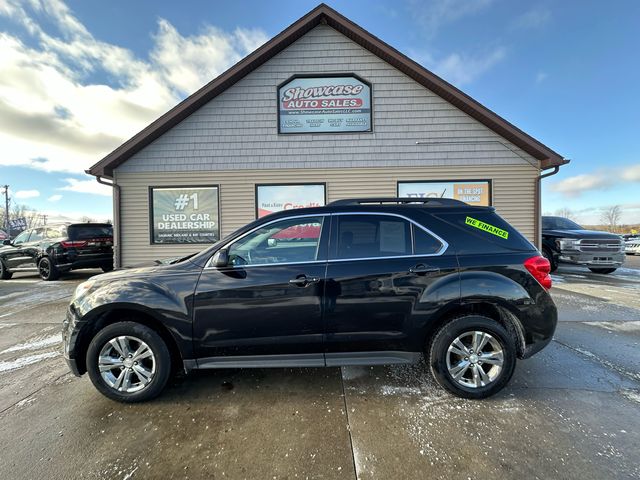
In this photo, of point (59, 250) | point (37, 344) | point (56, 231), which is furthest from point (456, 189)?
point (56, 231)

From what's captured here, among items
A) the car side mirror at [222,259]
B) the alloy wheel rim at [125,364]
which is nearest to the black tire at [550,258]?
the car side mirror at [222,259]

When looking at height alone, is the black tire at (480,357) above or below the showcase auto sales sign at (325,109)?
below

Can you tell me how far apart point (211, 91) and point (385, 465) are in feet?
30.1

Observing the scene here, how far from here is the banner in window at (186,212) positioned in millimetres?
8867

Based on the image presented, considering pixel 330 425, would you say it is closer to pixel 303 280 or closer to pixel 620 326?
pixel 303 280

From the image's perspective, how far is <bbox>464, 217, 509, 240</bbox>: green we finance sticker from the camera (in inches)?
117

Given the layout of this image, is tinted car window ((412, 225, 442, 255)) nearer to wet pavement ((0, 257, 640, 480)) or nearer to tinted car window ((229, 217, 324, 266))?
tinted car window ((229, 217, 324, 266))

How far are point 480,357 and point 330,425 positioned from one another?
1.43m

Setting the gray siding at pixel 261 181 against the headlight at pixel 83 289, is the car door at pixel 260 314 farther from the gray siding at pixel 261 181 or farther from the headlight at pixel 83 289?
the gray siding at pixel 261 181

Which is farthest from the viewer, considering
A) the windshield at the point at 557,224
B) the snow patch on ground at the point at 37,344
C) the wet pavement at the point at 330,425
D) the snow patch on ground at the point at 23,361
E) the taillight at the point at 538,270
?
the windshield at the point at 557,224

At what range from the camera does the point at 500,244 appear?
296 cm

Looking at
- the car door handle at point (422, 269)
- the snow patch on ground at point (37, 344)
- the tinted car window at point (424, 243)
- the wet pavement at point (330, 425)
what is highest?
the tinted car window at point (424, 243)

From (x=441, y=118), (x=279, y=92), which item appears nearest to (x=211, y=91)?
(x=279, y=92)

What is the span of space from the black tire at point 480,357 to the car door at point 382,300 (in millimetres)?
186
